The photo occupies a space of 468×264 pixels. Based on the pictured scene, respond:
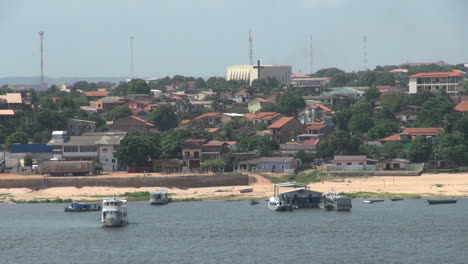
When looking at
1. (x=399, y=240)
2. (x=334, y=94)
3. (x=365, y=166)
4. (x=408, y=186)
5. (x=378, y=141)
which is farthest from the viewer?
(x=334, y=94)

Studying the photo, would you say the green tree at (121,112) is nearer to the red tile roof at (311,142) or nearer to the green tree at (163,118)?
the green tree at (163,118)

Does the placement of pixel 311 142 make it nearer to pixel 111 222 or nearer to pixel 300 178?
pixel 300 178

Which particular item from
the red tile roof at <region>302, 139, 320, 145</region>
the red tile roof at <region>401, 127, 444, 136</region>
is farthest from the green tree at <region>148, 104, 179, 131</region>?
the red tile roof at <region>401, 127, 444, 136</region>

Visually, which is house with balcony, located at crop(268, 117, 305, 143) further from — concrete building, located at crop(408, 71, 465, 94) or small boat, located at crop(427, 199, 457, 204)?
small boat, located at crop(427, 199, 457, 204)

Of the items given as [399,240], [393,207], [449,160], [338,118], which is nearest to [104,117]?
[338,118]

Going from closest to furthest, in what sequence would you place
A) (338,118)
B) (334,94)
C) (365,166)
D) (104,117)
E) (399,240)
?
(399,240), (365,166), (338,118), (104,117), (334,94)

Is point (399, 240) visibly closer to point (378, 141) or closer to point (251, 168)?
point (251, 168)
